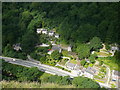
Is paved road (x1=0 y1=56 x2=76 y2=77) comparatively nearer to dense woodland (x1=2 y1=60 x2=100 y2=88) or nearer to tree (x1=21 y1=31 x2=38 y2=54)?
dense woodland (x1=2 y1=60 x2=100 y2=88)

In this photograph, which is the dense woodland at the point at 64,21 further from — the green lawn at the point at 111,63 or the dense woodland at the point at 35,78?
the dense woodland at the point at 35,78

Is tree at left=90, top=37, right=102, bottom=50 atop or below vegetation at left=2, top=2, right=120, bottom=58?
below

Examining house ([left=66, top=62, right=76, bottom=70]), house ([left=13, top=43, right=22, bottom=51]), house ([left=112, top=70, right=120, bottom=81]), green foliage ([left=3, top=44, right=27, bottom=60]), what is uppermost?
house ([left=13, top=43, right=22, bottom=51])

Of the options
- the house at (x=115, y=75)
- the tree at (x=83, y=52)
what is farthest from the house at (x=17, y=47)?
the house at (x=115, y=75)

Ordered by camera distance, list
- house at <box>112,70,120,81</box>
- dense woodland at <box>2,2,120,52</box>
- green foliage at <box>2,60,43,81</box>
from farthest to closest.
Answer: dense woodland at <box>2,2,120,52</box> → house at <box>112,70,120,81</box> → green foliage at <box>2,60,43,81</box>

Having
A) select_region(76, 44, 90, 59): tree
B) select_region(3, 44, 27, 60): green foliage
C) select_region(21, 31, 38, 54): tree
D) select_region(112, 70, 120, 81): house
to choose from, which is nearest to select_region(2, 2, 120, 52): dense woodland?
select_region(21, 31, 38, 54): tree

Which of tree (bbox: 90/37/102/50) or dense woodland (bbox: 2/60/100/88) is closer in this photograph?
dense woodland (bbox: 2/60/100/88)

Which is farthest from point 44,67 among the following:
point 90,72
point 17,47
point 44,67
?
point 17,47

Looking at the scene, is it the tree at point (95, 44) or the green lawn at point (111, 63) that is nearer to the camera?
the green lawn at point (111, 63)

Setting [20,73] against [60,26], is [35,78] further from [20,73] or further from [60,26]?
[60,26]

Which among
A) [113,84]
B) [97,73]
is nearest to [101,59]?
[97,73]

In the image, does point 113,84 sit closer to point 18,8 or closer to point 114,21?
point 114,21
